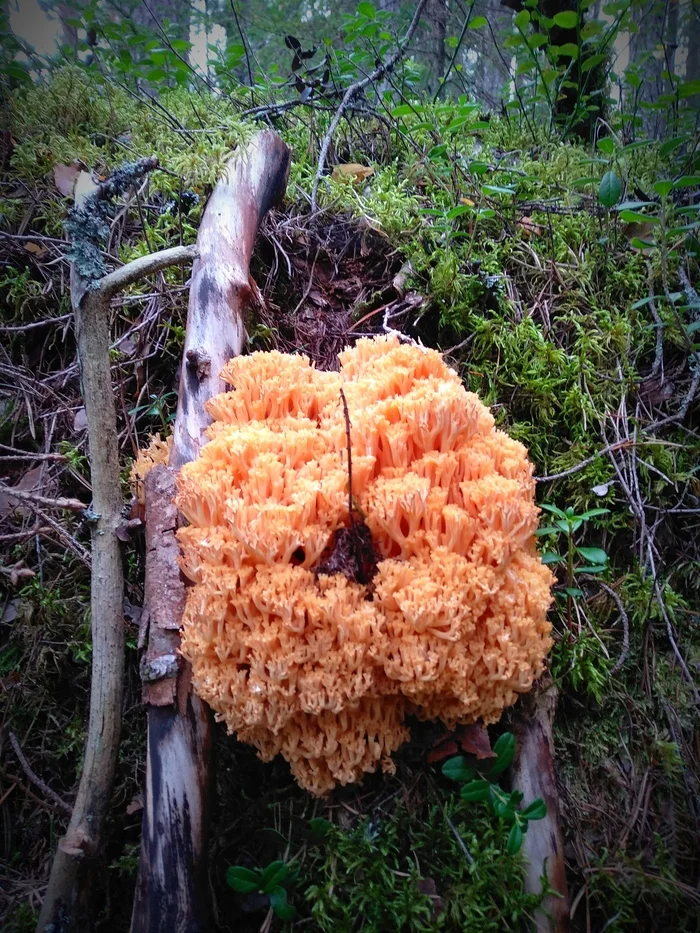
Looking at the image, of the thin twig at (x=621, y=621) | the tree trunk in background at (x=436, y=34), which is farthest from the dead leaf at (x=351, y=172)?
the tree trunk in background at (x=436, y=34)

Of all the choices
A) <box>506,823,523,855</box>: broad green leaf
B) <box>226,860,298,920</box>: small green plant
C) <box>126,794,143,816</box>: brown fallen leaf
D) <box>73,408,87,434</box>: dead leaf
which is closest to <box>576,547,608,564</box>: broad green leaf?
<box>506,823,523,855</box>: broad green leaf

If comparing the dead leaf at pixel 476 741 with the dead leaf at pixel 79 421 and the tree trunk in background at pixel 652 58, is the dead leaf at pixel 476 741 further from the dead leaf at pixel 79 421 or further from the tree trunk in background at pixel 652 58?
the tree trunk in background at pixel 652 58

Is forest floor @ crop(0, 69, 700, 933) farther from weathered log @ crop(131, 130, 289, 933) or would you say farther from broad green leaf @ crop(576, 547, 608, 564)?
weathered log @ crop(131, 130, 289, 933)

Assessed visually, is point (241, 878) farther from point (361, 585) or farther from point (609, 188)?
point (609, 188)

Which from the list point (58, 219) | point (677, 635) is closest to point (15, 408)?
point (58, 219)

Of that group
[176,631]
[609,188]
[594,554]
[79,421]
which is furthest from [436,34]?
[176,631]

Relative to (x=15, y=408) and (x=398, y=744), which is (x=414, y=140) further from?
(x=398, y=744)
